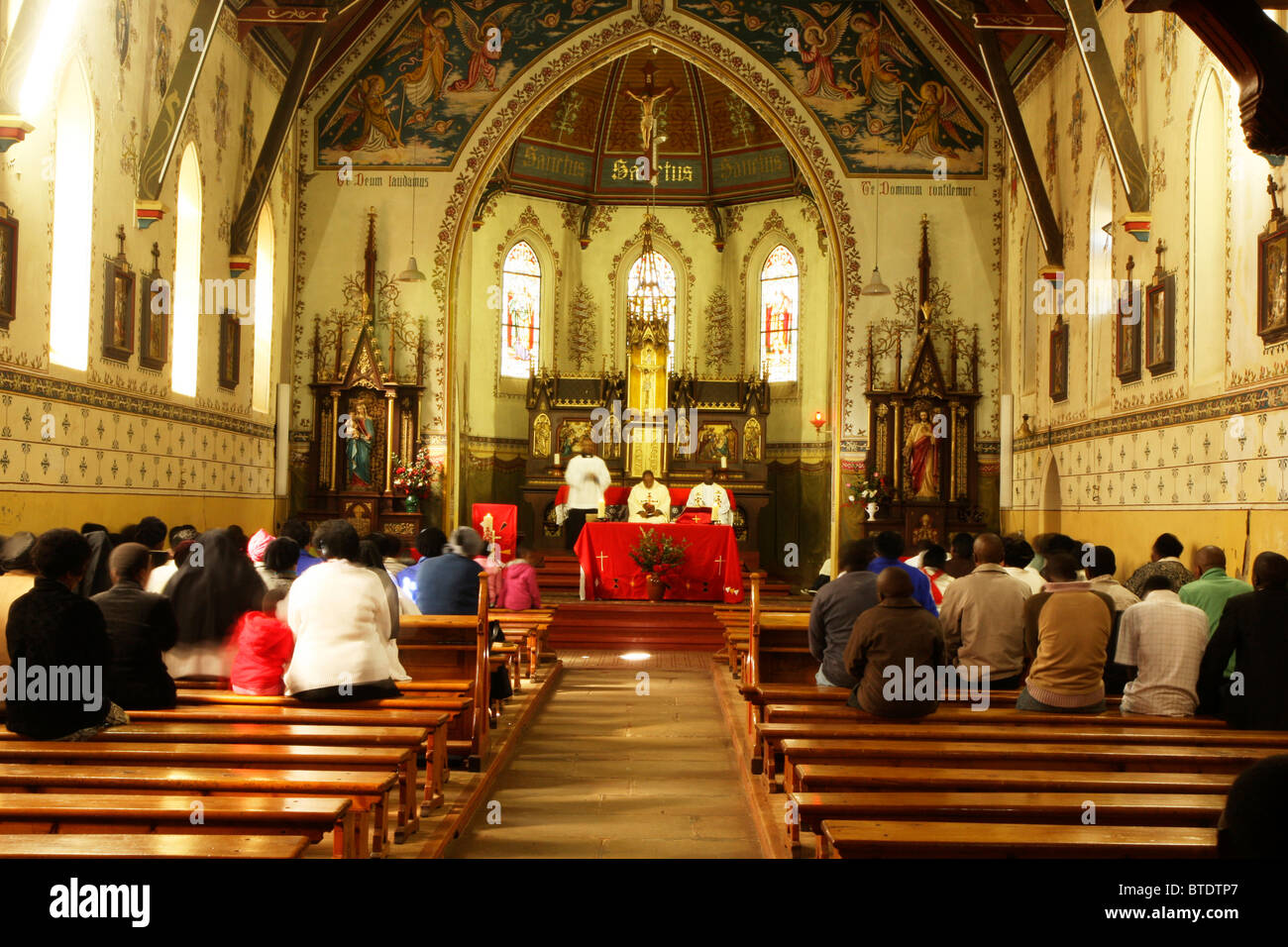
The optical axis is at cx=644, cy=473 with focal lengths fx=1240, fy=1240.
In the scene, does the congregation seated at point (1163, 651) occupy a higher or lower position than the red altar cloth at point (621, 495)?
lower

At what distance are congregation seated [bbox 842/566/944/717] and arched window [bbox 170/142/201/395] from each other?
10.8 meters

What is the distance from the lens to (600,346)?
81.8 feet

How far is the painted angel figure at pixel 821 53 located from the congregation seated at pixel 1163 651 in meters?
14.1

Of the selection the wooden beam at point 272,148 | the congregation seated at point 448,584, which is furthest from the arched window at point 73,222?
the congregation seated at point 448,584

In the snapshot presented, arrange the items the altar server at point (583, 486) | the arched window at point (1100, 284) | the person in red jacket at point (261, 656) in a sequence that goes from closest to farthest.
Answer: the person in red jacket at point (261, 656)
the arched window at point (1100, 284)
the altar server at point (583, 486)

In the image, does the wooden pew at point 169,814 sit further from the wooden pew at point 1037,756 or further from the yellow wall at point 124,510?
the yellow wall at point 124,510

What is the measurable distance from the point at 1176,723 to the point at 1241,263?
5872mm

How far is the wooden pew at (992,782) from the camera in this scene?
15.2 ft

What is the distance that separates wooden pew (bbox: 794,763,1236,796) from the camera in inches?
182

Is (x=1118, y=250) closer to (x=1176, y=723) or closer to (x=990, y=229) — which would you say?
(x=990, y=229)

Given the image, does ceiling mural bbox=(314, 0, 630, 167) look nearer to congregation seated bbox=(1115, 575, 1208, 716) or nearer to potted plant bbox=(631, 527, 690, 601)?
potted plant bbox=(631, 527, 690, 601)

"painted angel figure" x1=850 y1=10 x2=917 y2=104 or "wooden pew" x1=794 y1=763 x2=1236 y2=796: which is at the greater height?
"painted angel figure" x1=850 y1=10 x2=917 y2=104

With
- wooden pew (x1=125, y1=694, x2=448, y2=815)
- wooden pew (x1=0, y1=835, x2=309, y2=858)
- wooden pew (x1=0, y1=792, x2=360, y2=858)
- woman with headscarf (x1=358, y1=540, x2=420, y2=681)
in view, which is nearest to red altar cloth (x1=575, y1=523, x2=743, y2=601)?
woman with headscarf (x1=358, y1=540, x2=420, y2=681)

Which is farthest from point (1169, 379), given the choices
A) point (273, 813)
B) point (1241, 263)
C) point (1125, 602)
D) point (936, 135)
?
point (273, 813)
